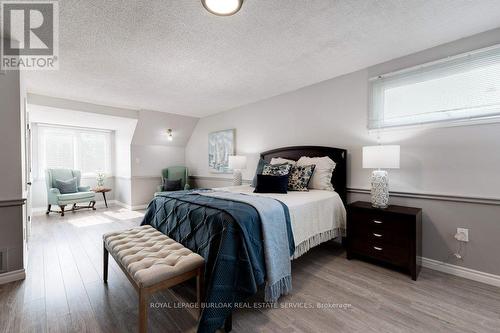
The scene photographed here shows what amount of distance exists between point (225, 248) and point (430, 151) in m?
2.38

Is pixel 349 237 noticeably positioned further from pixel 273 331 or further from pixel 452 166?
pixel 273 331

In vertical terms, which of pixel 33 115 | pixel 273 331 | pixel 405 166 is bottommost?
pixel 273 331

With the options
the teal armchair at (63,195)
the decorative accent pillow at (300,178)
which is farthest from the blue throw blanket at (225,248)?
the teal armchair at (63,195)

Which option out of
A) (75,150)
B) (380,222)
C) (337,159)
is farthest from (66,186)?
(380,222)

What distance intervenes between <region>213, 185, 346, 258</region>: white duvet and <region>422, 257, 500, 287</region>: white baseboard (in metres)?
0.91

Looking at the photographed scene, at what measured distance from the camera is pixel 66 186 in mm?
4859

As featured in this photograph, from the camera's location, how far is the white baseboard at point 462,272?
198cm

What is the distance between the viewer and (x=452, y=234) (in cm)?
219

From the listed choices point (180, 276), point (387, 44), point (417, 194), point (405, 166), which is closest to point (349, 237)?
point (417, 194)

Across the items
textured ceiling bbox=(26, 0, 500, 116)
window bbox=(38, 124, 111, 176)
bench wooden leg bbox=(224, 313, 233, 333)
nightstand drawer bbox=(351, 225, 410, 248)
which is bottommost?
bench wooden leg bbox=(224, 313, 233, 333)

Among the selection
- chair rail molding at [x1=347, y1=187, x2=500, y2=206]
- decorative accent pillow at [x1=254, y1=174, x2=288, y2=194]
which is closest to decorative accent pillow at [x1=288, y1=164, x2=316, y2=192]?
decorative accent pillow at [x1=254, y1=174, x2=288, y2=194]

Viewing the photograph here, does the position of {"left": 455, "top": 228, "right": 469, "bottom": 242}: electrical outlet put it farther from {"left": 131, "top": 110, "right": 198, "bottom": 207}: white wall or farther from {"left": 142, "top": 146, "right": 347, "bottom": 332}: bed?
{"left": 131, "top": 110, "right": 198, "bottom": 207}: white wall

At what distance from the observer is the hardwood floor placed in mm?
1483

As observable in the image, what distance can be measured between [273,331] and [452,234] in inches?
82.8
